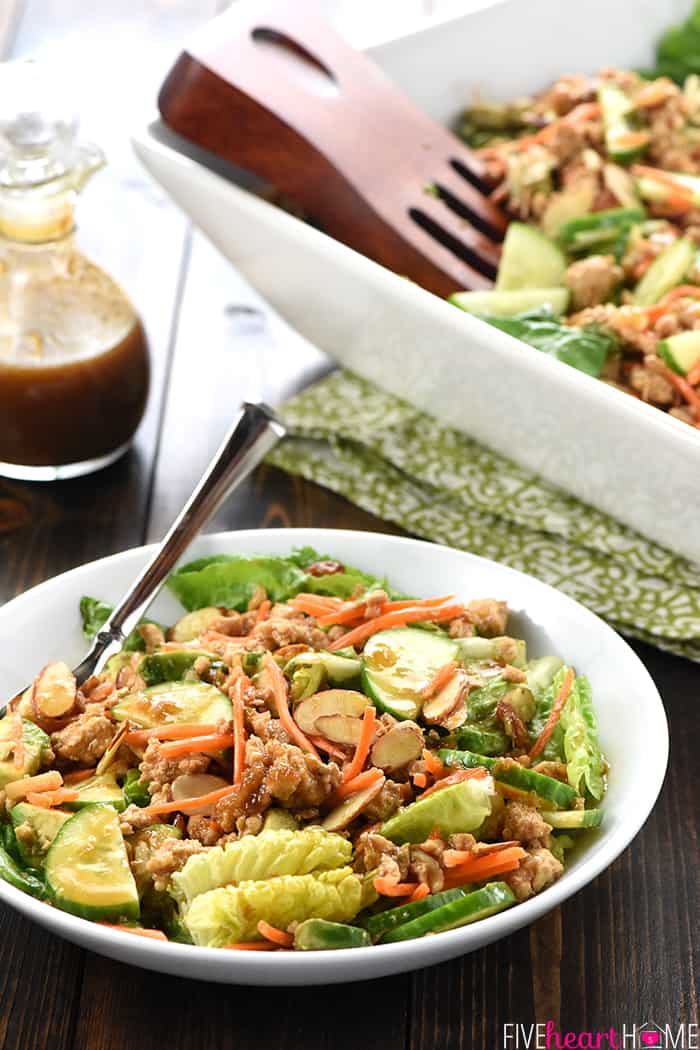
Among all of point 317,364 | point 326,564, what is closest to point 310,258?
point 317,364

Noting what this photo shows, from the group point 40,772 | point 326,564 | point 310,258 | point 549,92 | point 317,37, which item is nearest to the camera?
point 40,772

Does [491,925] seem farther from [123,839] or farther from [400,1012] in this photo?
[123,839]

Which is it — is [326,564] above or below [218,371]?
above

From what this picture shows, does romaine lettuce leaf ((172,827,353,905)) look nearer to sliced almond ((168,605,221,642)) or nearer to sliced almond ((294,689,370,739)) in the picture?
sliced almond ((294,689,370,739))

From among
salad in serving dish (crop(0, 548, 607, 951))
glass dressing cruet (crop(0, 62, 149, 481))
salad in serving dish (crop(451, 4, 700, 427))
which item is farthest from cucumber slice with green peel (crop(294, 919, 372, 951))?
glass dressing cruet (crop(0, 62, 149, 481))

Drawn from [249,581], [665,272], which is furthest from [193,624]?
[665,272]

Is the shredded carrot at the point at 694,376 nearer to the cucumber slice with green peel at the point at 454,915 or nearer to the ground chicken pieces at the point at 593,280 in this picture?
the ground chicken pieces at the point at 593,280

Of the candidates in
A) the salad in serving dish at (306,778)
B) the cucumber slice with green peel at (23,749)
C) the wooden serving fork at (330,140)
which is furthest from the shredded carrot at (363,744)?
the wooden serving fork at (330,140)
